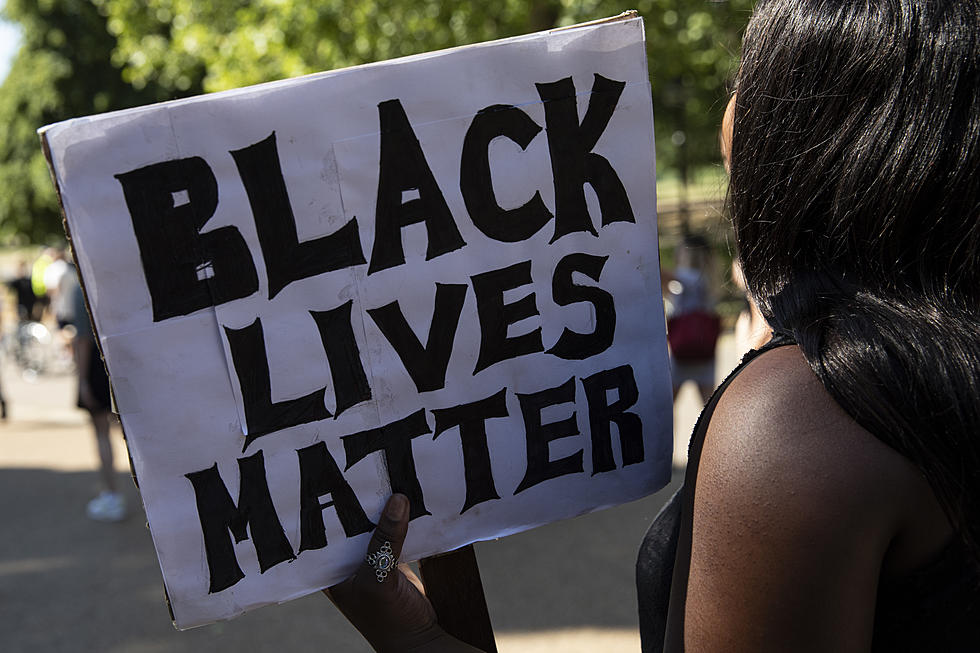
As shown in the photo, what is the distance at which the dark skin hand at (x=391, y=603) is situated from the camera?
1312mm

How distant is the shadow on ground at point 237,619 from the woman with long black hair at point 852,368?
127 inches

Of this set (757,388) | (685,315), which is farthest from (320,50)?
(757,388)

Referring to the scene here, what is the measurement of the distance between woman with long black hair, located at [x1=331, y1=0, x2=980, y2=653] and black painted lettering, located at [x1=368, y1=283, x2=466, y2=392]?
0.46 metres

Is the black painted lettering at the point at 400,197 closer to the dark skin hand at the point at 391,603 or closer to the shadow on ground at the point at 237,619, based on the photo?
the dark skin hand at the point at 391,603

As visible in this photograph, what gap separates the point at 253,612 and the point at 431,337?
3.52m

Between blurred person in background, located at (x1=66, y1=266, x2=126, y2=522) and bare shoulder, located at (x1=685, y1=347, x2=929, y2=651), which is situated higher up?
bare shoulder, located at (x1=685, y1=347, x2=929, y2=651)

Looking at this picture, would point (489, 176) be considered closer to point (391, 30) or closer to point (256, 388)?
point (256, 388)

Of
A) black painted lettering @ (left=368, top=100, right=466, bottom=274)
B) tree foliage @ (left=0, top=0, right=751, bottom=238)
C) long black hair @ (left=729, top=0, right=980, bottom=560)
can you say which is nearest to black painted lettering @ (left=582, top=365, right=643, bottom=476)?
black painted lettering @ (left=368, top=100, right=466, bottom=274)

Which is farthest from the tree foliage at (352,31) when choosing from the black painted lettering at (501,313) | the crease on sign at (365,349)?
the crease on sign at (365,349)

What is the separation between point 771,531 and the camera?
2.85 feet

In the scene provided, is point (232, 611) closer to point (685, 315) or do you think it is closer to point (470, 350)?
point (470, 350)

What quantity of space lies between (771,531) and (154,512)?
80 centimetres

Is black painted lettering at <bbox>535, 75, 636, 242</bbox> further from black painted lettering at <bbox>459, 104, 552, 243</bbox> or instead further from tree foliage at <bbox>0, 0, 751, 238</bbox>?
tree foliage at <bbox>0, 0, 751, 238</bbox>

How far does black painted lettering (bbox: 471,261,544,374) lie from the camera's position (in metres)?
1.37
